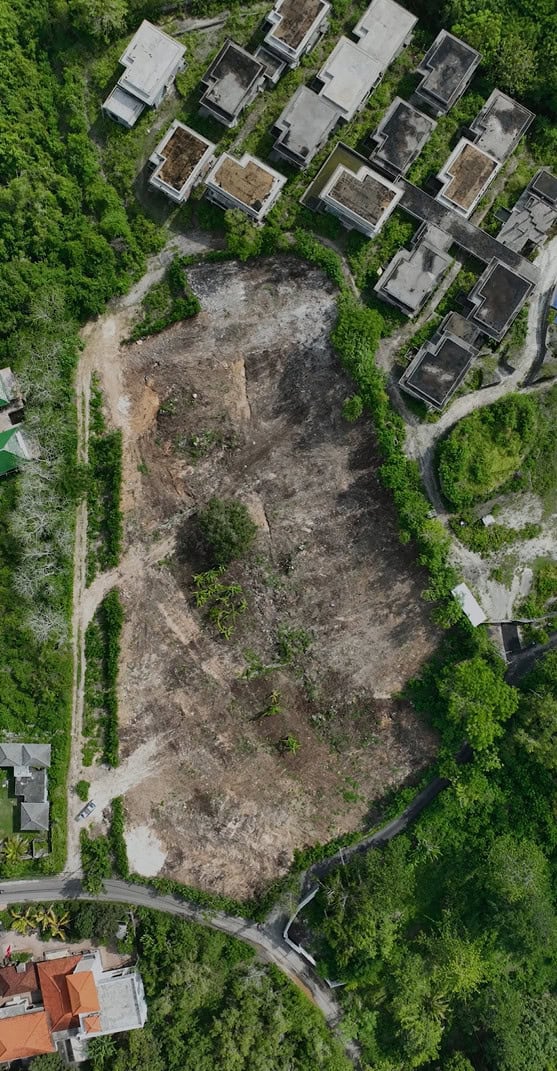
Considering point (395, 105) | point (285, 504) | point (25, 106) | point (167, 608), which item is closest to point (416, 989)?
point (167, 608)

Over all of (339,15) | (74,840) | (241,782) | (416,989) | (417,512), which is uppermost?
(339,15)

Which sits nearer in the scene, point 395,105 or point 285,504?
point 395,105

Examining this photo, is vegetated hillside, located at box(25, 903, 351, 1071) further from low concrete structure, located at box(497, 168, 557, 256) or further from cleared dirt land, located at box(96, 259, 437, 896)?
low concrete structure, located at box(497, 168, 557, 256)

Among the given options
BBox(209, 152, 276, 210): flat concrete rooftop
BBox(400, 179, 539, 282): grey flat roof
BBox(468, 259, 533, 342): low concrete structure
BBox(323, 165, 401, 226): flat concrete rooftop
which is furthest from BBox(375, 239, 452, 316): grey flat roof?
BBox(209, 152, 276, 210): flat concrete rooftop

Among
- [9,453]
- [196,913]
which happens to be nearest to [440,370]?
[9,453]

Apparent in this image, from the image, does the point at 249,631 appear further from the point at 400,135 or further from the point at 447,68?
the point at 447,68

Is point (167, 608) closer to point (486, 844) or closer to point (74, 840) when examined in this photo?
point (74, 840)

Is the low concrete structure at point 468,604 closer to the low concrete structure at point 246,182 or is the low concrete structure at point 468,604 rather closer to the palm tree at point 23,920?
the low concrete structure at point 246,182
